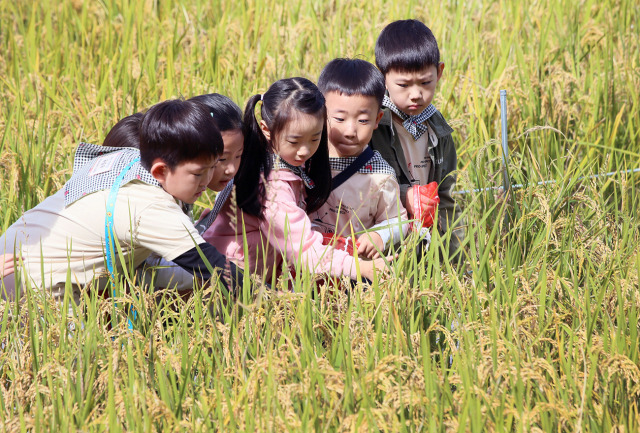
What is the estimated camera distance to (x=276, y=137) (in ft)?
7.31

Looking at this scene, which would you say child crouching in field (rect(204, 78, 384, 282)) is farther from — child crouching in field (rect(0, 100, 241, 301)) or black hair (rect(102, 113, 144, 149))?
black hair (rect(102, 113, 144, 149))

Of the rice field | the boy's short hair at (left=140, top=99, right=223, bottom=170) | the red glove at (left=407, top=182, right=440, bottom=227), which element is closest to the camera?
the rice field

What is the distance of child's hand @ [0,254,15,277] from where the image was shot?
2054mm

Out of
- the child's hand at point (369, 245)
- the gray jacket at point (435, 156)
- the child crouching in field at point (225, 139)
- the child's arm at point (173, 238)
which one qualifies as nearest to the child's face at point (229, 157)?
the child crouching in field at point (225, 139)

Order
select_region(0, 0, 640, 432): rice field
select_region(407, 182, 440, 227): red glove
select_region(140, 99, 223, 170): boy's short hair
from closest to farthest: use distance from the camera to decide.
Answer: select_region(0, 0, 640, 432): rice field → select_region(140, 99, 223, 170): boy's short hair → select_region(407, 182, 440, 227): red glove

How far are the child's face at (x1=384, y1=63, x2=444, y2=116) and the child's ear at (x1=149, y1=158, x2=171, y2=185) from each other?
0.96 metres

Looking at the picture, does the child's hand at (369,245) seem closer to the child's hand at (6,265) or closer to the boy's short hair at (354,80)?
the boy's short hair at (354,80)

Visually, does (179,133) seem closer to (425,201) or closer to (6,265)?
(6,265)

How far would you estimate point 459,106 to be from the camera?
3377mm

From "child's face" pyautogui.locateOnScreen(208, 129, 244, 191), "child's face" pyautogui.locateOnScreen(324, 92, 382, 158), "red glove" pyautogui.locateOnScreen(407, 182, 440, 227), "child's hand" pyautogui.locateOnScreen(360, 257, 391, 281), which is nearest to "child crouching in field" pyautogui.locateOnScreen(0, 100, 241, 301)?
"child's face" pyautogui.locateOnScreen(208, 129, 244, 191)

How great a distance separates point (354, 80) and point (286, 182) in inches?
15.9

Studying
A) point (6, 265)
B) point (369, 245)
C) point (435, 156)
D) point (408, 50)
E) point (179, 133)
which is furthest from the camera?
point (435, 156)

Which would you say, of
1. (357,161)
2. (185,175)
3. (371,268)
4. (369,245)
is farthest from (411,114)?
(185,175)

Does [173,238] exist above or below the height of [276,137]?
below
